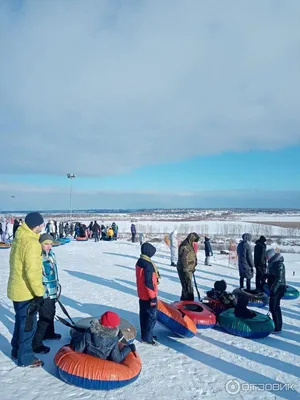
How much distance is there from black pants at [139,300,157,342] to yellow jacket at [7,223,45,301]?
1921 millimetres

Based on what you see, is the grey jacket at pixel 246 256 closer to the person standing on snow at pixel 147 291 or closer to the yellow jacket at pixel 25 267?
the person standing on snow at pixel 147 291

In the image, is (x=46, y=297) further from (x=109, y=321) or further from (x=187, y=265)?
(x=187, y=265)

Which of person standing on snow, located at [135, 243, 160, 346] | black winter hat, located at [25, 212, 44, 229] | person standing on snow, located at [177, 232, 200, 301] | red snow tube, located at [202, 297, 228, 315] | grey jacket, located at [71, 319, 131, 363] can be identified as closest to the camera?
grey jacket, located at [71, 319, 131, 363]

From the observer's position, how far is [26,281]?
13.8 feet

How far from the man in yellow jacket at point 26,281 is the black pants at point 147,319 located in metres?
1.83

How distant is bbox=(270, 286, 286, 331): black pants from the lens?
251 inches

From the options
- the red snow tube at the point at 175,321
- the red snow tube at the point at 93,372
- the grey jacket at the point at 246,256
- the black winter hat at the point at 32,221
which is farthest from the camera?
the grey jacket at the point at 246,256

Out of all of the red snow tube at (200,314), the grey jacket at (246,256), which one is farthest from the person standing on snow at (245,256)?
the red snow tube at (200,314)

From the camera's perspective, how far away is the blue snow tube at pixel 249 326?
19.4 feet

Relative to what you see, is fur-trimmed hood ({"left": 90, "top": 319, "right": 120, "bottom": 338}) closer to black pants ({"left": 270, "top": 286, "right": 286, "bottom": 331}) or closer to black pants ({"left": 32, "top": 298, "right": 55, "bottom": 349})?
black pants ({"left": 32, "top": 298, "right": 55, "bottom": 349})

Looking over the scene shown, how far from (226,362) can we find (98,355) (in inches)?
81.4

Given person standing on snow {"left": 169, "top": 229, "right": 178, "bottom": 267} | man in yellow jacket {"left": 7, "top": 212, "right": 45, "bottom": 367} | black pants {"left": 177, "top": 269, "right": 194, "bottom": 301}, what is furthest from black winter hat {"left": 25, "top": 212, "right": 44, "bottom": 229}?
person standing on snow {"left": 169, "top": 229, "right": 178, "bottom": 267}

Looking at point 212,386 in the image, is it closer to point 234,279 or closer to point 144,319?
point 144,319

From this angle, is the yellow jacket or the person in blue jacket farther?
the person in blue jacket
